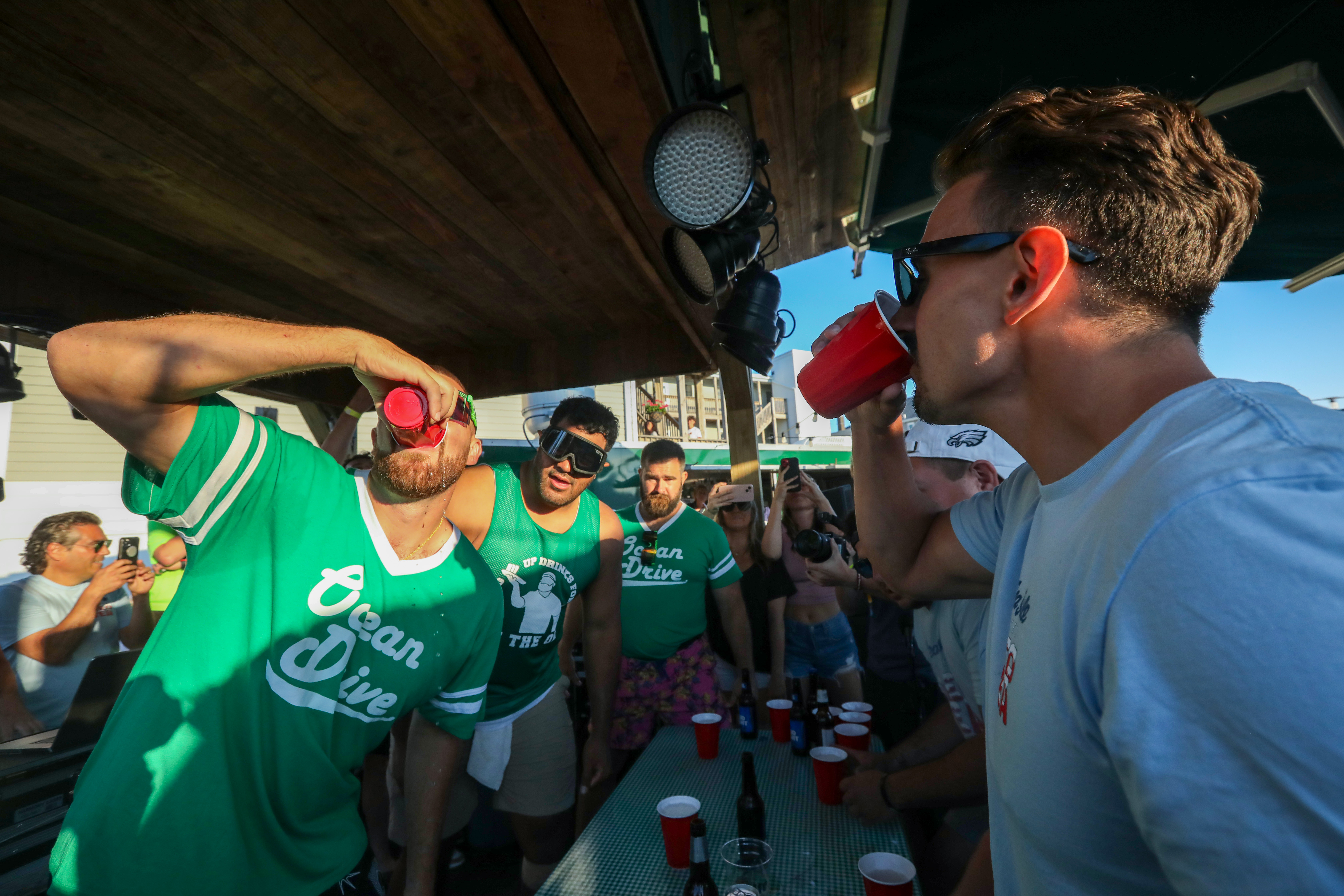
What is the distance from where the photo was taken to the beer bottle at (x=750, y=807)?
1884 millimetres

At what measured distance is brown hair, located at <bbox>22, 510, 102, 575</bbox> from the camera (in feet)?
13.7

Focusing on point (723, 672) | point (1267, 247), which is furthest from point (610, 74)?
point (723, 672)

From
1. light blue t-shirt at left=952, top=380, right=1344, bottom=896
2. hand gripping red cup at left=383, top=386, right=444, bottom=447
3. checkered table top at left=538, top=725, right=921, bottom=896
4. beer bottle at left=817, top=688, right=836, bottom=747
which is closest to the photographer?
light blue t-shirt at left=952, top=380, right=1344, bottom=896

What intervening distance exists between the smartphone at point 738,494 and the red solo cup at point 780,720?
7.89ft

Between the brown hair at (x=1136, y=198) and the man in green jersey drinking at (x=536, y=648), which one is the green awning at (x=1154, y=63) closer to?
the brown hair at (x=1136, y=198)

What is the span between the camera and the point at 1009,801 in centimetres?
84

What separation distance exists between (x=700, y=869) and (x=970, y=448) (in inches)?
82.3

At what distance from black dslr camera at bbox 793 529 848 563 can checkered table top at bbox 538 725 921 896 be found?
3.36ft

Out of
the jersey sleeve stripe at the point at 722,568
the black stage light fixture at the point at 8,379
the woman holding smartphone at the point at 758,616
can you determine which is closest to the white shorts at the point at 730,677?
the woman holding smartphone at the point at 758,616

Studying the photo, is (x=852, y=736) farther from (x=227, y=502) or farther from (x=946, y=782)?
(x=227, y=502)

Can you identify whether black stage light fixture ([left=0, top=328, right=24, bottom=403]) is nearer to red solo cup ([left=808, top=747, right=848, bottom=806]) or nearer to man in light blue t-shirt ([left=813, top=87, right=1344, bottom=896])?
red solo cup ([left=808, top=747, right=848, bottom=806])

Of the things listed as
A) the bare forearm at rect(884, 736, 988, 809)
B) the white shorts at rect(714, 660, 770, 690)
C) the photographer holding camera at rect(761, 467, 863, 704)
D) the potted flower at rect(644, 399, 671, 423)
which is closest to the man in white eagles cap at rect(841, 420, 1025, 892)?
the bare forearm at rect(884, 736, 988, 809)

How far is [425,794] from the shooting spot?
7.21 feet

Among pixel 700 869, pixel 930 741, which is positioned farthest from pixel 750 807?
pixel 930 741
